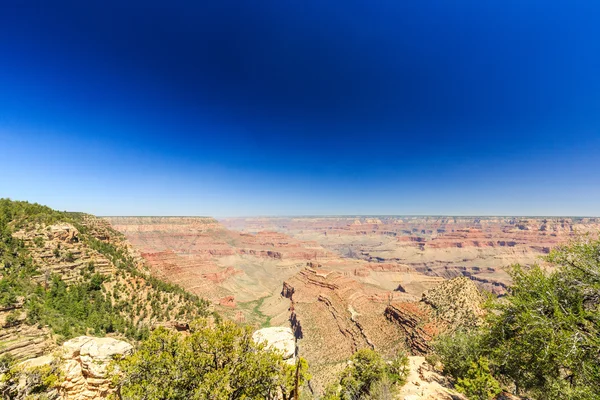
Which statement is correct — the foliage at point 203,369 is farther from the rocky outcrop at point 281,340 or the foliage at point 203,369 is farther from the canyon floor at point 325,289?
the canyon floor at point 325,289

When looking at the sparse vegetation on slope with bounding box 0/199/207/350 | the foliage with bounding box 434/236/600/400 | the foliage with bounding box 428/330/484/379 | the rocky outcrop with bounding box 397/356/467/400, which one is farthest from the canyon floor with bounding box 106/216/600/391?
the sparse vegetation on slope with bounding box 0/199/207/350

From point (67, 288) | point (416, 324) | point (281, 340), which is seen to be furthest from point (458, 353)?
point (67, 288)

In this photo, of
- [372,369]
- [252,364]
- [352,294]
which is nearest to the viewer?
[252,364]

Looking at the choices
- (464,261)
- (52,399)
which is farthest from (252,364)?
(464,261)

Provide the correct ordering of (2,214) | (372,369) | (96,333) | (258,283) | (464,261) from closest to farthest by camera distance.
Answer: (96,333), (372,369), (2,214), (258,283), (464,261)

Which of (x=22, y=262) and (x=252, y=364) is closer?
(x=252, y=364)

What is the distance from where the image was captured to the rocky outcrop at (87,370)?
10.3 m

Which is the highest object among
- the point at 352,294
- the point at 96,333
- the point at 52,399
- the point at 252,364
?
the point at 252,364

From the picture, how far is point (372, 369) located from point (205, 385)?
21.8 m

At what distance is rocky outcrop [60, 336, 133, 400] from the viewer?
33.8 feet

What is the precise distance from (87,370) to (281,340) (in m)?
9.21

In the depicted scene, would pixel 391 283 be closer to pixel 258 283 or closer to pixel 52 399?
pixel 258 283

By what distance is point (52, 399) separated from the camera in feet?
31.6

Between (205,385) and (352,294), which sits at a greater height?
(205,385)
